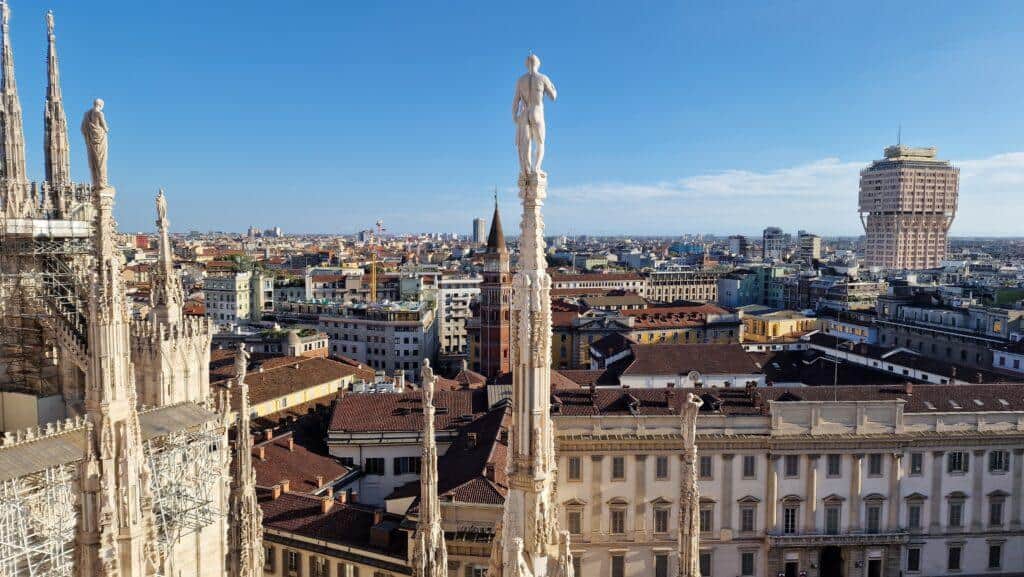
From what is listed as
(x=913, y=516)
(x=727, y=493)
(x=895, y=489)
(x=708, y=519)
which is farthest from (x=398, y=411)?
(x=913, y=516)

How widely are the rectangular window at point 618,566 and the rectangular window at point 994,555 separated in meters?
13.8

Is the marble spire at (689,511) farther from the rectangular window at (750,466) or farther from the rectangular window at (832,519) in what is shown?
Answer: the rectangular window at (832,519)

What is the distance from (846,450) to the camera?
26.6 meters

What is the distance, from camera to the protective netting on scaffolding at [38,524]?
12.4 meters

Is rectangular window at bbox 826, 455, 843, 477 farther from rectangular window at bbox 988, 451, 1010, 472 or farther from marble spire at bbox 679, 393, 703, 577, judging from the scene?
marble spire at bbox 679, 393, 703, 577

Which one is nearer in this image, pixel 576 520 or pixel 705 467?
pixel 576 520

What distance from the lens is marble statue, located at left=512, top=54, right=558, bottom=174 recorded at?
535 cm

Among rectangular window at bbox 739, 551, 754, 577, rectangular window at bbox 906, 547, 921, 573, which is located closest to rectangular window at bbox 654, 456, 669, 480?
rectangular window at bbox 739, 551, 754, 577

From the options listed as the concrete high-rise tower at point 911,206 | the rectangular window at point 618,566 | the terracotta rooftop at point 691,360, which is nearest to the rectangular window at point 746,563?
the rectangular window at point 618,566

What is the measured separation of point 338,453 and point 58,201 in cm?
1337

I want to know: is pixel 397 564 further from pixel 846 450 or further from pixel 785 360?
pixel 785 360

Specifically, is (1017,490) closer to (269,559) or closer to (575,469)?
(575,469)

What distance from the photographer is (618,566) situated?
1038 inches

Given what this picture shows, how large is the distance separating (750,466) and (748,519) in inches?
76.7
